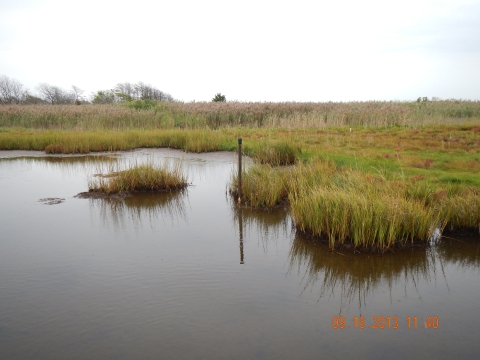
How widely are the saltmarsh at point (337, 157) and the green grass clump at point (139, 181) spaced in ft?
5.42

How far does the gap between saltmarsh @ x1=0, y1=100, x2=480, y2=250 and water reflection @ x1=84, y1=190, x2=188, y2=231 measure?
137 centimetres

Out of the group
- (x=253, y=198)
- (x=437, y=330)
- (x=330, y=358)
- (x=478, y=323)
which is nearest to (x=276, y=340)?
(x=330, y=358)

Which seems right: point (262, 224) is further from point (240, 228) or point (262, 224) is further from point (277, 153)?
point (277, 153)

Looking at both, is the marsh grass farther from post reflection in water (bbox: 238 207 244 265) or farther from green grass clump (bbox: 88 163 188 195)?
post reflection in water (bbox: 238 207 244 265)

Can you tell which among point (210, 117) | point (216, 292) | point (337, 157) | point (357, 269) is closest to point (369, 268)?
point (357, 269)

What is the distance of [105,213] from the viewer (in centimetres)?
754

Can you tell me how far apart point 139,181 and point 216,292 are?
531 centimetres

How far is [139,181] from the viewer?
911 centimetres

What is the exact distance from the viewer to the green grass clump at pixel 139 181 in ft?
29.1

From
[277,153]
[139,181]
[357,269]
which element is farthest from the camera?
[277,153]

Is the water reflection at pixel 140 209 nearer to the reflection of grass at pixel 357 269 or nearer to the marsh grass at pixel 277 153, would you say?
the reflection of grass at pixel 357 269

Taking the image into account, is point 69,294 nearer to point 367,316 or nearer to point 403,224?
point 367,316

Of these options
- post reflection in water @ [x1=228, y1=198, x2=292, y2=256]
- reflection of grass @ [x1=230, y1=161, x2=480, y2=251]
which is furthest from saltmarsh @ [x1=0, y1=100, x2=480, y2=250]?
post reflection in water @ [x1=228, y1=198, x2=292, y2=256]

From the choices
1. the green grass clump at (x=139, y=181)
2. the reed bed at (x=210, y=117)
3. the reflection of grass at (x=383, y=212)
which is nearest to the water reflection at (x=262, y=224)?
the reflection of grass at (x=383, y=212)
